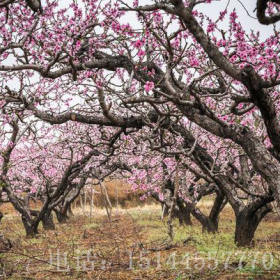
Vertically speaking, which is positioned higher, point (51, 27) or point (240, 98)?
point (51, 27)

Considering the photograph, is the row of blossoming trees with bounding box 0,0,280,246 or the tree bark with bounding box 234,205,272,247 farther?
the tree bark with bounding box 234,205,272,247

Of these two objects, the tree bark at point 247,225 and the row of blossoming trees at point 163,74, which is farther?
the tree bark at point 247,225

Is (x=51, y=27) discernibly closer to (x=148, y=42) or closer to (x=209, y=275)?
(x=148, y=42)

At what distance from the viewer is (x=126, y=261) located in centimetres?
697

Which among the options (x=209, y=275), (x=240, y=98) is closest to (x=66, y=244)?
(x=209, y=275)

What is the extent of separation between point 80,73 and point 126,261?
13.7ft

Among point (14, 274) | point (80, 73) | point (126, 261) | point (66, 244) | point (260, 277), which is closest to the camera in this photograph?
point (260, 277)

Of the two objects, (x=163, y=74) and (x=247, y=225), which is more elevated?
(x=163, y=74)

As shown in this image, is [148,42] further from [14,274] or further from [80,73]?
[14,274]

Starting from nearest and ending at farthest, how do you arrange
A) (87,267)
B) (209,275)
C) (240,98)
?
(240,98), (209,275), (87,267)

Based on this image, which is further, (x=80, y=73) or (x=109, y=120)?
(x=80, y=73)

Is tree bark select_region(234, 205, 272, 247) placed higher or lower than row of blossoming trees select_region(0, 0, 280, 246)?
lower

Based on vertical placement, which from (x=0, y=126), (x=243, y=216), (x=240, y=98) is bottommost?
(x=243, y=216)

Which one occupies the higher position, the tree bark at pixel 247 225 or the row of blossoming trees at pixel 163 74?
the row of blossoming trees at pixel 163 74
